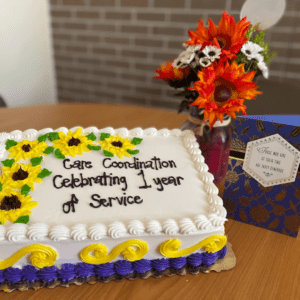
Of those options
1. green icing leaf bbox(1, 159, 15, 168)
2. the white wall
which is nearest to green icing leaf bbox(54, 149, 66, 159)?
green icing leaf bbox(1, 159, 15, 168)

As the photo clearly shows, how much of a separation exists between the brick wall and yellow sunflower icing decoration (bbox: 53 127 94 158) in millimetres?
1665

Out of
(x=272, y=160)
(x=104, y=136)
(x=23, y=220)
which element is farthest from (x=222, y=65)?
(x=23, y=220)

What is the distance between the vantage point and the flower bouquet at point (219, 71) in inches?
32.8

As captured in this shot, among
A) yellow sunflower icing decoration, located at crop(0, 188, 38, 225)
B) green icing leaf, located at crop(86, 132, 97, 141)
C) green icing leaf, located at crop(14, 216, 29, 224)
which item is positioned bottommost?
green icing leaf, located at crop(14, 216, 29, 224)

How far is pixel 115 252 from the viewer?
2.38 feet

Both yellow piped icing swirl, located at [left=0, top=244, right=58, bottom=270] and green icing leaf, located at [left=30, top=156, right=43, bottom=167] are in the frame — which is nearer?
yellow piped icing swirl, located at [left=0, top=244, right=58, bottom=270]

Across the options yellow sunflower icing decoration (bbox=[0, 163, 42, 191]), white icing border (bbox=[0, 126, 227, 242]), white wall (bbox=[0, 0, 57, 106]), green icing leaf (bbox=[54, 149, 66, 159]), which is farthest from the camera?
white wall (bbox=[0, 0, 57, 106])

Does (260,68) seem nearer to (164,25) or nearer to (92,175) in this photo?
(92,175)

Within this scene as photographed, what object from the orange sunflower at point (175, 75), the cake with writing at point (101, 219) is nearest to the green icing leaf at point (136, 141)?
the cake with writing at point (101, 219)

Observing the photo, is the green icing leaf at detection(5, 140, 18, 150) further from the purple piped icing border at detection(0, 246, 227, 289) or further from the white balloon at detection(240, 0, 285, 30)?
the white balloon at detection(240, 0, 285, 30)

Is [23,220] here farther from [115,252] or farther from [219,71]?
[219,71]

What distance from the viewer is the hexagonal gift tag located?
85 cm

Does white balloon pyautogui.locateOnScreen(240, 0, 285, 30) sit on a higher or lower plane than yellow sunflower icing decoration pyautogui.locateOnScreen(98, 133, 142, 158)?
higher

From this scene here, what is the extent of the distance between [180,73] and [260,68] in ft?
0.84
